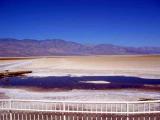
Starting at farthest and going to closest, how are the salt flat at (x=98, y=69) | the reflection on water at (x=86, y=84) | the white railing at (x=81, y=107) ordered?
1. the salt flat at (x=98, y=69)
2. the reflection on water at (x=86, y=84)
3. the white railing at (x=81, y=107)

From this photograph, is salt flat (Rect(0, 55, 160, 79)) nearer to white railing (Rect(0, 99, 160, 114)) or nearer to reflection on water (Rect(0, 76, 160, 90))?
reflection on water (Rect(0, 76, 160, 90))

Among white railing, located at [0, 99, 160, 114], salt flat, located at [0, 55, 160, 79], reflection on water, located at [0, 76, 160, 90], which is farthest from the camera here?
salt flat, located at [0, 55, 160, 79]

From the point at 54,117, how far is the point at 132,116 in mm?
3055

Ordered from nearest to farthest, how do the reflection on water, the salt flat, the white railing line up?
the white railing < the reflection on water < the salt flat

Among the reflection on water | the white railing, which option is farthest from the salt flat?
the white railing

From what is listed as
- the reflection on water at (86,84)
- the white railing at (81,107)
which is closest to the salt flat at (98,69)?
the reflection on water at (86,84)

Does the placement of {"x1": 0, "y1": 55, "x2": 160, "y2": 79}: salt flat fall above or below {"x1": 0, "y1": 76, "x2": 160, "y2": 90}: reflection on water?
above

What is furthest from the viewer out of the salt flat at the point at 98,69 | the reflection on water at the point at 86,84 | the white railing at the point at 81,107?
the salt flat at the point at 98,69

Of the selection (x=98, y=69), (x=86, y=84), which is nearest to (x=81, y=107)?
(x=86, y=84)

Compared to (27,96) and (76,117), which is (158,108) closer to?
(76,117)

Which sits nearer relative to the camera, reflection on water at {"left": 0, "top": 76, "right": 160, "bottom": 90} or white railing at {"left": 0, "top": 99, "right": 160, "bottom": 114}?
white railing at {"left": 0, "top": 99, "right": 160, "bottom": 114}

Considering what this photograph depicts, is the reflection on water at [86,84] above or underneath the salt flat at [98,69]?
underneath

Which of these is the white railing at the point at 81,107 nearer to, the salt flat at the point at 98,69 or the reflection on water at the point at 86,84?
the reflection on water at the point at 86,84

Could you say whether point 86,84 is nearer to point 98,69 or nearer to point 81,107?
point 81,107
